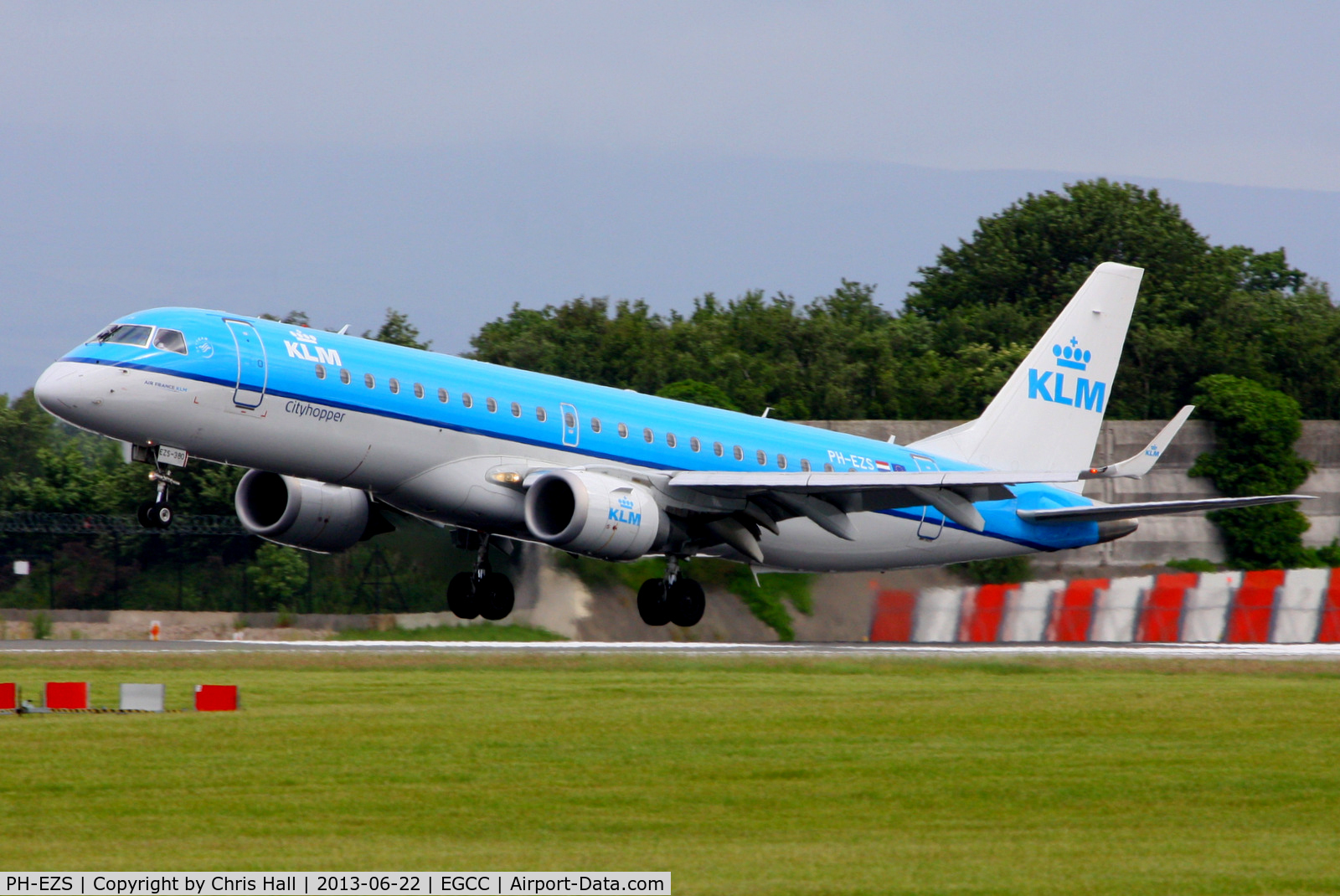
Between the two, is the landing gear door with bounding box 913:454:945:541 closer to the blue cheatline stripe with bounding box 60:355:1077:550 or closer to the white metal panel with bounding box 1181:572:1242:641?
the blue cheatline stripe with bounding box 60:355:1077:550

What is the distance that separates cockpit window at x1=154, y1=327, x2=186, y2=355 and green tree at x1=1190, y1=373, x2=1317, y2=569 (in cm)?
3508

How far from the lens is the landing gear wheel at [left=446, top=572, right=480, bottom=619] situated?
31.9 metres

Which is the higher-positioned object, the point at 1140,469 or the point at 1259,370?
the point at 1259,370

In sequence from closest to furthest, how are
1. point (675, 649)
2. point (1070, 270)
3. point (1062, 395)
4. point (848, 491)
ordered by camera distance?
point (848, 491), point (675, 649), point (1062, 395), point (1070, 270)

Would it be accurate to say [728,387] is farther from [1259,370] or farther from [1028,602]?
[1028,602]

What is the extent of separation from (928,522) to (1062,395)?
6.85 m

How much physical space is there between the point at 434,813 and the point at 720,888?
4.38 metres

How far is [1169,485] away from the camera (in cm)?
5466

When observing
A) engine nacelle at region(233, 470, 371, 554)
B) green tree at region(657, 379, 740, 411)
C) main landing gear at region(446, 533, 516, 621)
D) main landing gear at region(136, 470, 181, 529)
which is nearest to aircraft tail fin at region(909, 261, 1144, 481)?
main landing gear at region(446, 533, 516, 621)

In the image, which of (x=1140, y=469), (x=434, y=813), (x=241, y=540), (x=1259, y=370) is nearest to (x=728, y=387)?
(x=1259, y=370)

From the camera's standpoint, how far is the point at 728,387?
242 ft

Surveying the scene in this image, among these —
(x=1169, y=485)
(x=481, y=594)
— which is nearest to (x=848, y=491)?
(x=481, y=594)

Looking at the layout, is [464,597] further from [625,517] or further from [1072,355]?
[1072,355]

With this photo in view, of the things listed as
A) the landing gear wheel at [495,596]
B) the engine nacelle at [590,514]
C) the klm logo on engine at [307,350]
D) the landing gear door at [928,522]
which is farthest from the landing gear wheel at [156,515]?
the landing gear door at [928,522]
